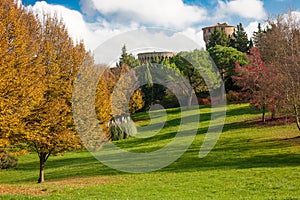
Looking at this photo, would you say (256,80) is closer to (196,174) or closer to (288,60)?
(288,60)

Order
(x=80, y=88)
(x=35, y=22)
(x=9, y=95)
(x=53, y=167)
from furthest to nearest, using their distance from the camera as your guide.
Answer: (x=53, y=167) < (x=80, y=88) < (x=35, y=22) < (x=9, y=95)

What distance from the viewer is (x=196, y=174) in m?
20.7

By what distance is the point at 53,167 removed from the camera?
1209 inches

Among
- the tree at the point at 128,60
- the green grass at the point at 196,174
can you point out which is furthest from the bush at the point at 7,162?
the tree at the point at 128,60

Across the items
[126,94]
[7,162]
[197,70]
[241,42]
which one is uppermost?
[241,42]

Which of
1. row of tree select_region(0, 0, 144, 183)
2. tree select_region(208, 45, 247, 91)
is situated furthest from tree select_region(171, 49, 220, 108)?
row of tree select_region(0, 0, 144, 183)

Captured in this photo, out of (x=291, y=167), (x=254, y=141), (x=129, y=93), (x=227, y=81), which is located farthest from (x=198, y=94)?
(x=291, y=167)

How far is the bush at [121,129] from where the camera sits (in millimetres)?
45719

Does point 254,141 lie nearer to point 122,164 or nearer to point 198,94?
point 122,164

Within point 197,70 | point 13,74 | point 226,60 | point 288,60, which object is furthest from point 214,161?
point 226,60

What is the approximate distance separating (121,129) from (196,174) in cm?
2665

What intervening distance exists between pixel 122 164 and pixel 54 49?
11350 millimetres

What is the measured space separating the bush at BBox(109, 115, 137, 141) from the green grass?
2.41 meters

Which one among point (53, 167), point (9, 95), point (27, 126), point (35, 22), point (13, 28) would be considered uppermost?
point (35, 22)
